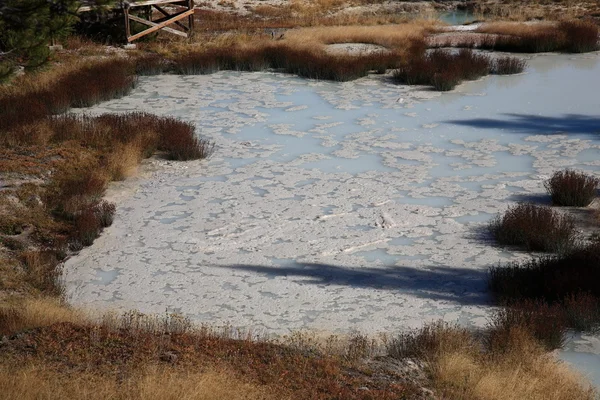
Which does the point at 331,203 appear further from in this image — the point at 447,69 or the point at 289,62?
the point at 289,62

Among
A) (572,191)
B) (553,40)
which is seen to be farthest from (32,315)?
(553,40)

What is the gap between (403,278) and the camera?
9.22 metres

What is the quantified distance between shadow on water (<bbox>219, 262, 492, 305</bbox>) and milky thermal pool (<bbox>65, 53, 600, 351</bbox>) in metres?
0.03

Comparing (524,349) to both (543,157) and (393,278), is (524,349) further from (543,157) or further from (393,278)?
(543,157)

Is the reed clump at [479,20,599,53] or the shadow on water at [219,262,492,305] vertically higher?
the reed clump at [479,20,599,53]

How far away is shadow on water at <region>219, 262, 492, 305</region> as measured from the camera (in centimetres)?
877

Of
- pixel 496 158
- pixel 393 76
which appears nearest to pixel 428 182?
pixel 496 158

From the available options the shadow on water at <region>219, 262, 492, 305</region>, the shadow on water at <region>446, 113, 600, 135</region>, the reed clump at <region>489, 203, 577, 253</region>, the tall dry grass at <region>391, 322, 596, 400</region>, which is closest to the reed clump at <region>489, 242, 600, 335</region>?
the shadow on water at <region>219, 262, 492, 305</region>

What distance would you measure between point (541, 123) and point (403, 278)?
313 inches

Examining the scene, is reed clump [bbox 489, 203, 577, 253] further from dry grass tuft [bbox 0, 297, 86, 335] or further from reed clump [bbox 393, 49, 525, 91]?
reed clump [bbox 393, 49, 525, 91]

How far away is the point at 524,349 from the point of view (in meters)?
6.89

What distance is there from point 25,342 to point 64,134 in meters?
8.51

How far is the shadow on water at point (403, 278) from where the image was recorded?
8.77 meters

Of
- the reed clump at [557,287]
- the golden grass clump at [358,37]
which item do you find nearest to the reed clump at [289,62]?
the golden grass clump at [358,37]
